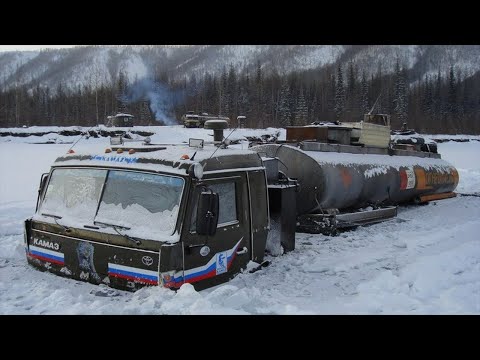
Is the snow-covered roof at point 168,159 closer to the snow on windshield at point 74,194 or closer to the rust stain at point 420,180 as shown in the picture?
the snow on windshield at point 74,194

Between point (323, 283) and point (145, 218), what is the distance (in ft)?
10.00

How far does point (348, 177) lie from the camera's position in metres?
11.1

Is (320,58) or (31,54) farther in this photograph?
(31,54)

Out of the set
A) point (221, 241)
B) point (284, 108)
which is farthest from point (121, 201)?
point (284, 108)

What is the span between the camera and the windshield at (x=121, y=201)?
5.68 m

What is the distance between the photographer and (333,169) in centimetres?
1055

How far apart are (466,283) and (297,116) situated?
7500 cm

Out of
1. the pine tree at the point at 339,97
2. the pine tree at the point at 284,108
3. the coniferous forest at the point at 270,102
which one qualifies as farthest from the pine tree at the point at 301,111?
the pine tree at the point at 339,97

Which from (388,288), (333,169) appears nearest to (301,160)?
(333,169)

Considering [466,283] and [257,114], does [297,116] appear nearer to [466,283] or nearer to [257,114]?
[257,114]

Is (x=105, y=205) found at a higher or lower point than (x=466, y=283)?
higher

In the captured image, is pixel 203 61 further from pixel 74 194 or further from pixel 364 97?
pixel 74 194

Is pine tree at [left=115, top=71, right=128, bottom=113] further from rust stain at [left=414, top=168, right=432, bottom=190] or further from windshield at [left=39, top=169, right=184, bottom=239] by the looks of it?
windshield at [left=39, top=169, right=184, bottom=239]

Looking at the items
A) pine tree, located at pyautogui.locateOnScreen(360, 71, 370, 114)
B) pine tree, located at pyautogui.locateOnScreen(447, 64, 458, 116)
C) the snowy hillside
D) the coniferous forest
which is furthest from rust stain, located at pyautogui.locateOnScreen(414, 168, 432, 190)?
the snowy hillside
